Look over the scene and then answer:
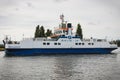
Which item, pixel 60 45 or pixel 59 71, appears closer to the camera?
pixel 59 71

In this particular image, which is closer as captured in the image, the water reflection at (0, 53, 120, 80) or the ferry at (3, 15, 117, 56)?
the water reflection at (0, 53, 120, 80)

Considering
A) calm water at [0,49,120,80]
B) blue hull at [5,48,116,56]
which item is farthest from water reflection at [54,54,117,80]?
→ blue hull at [5,48,116,56]

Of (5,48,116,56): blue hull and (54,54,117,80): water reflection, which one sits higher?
(5,48,116,56): blue hull

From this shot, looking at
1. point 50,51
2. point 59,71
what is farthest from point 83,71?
point 50,51

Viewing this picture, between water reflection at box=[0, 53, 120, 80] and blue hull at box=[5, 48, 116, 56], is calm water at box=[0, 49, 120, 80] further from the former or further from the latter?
blue hull at box=[5, 48, 116, 56]

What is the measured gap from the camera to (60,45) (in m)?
73.3

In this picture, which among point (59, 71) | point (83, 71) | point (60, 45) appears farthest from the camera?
point (60, 45)

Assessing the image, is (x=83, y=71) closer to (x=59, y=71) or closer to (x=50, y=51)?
(x=59, y=71)

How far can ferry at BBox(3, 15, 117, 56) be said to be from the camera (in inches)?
2724

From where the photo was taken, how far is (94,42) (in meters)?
76.6

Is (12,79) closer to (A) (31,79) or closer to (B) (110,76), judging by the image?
(A) (31,79)

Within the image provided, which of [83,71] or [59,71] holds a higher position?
[59,71]

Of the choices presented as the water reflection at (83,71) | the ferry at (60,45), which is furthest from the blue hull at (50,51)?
the water reflection at (83,71)

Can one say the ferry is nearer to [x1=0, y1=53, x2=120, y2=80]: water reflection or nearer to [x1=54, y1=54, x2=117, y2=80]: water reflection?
[x1=0, y1=53, x2=120, y2=80]: water reflection
